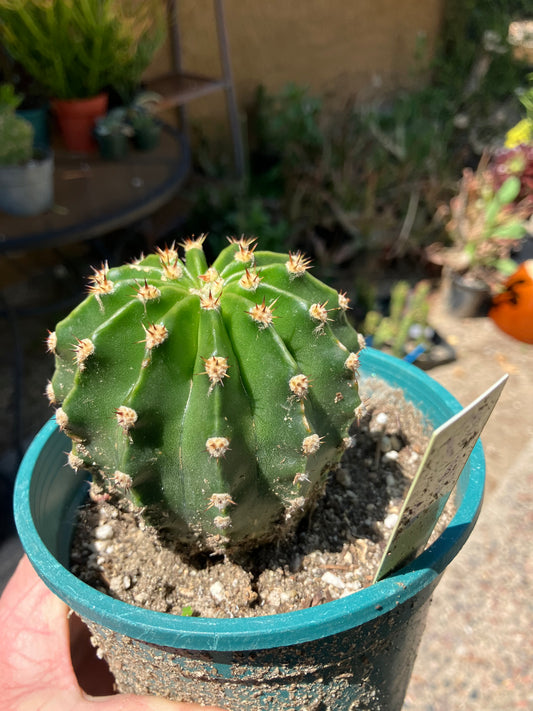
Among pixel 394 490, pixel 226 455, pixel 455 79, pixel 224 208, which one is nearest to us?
pixel 226 455

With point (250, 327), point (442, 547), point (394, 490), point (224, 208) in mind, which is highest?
point (250, 327)

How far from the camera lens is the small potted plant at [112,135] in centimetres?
299

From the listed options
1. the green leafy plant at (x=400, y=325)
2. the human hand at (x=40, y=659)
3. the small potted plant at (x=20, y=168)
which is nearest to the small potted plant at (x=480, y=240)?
the green leafy plant at (x=400, y=325)

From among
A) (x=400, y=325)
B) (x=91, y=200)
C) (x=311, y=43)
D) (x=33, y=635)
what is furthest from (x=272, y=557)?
(x=311, y=43)

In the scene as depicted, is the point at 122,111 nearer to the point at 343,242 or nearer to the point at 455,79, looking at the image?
the point at 343,242

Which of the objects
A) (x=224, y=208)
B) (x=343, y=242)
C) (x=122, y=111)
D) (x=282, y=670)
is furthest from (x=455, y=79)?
(x=282, y=670)

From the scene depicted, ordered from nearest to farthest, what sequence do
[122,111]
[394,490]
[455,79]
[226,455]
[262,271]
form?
1. [226,455]
2. [262,271]
3. [394,490]
4. [122,111]
5. [455,79]

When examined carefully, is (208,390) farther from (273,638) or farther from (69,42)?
(69,42)

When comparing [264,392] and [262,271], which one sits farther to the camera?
[262,271]

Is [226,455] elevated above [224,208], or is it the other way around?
[226,455]

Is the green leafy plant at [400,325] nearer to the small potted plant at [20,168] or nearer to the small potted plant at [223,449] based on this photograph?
the small potted plant at [20,168]

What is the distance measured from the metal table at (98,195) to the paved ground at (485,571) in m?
1.03

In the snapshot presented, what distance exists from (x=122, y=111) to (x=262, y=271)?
2.51 m

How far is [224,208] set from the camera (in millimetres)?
3859
